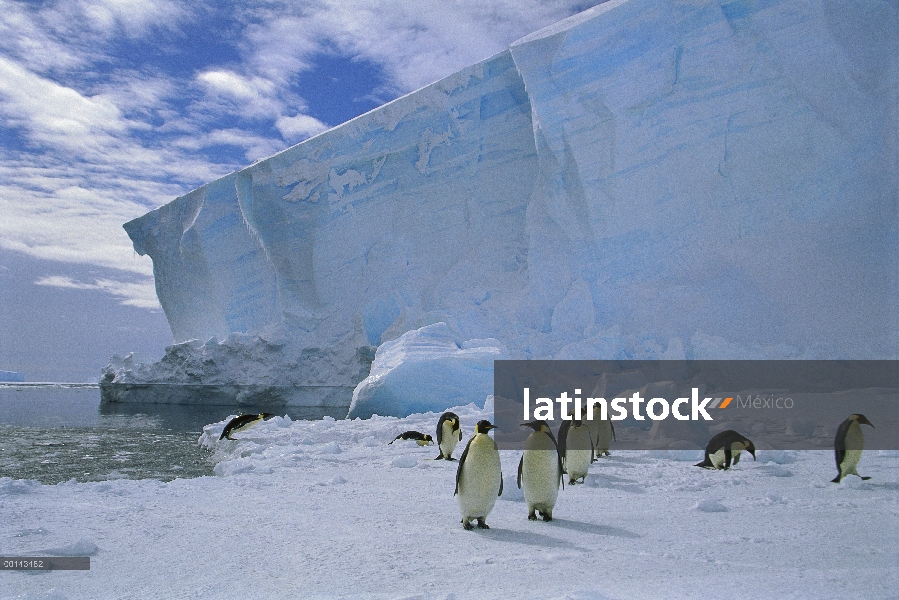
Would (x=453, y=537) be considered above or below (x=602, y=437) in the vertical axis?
below

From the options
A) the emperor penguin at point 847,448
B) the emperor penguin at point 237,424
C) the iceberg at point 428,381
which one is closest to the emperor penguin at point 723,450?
the emperor penguin at point 847,448

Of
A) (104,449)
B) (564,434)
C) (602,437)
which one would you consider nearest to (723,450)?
(602,437)

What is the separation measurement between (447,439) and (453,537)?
103 inches

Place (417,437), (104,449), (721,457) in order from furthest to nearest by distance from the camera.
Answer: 1. (104,449)
2. (417,437)
3. (721,457)

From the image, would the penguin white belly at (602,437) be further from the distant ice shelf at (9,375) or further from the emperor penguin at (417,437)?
the distant ice shelf at (9,375)

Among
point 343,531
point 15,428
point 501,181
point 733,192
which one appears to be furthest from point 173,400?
point 343,531

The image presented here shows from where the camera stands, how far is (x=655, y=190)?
1063 cm

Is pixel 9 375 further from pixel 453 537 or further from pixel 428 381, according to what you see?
pixel 453 537

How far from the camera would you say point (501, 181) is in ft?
46.6

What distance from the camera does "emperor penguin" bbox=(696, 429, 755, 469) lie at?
453 centimetres

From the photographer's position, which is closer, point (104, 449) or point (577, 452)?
point (577, 452)

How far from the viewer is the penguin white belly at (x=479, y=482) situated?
291 centimetres

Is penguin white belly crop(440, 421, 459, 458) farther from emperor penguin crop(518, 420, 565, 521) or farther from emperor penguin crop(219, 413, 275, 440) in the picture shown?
emperor penguin crop(219, 413, 275, 440)

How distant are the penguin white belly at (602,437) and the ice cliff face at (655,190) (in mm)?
4368
